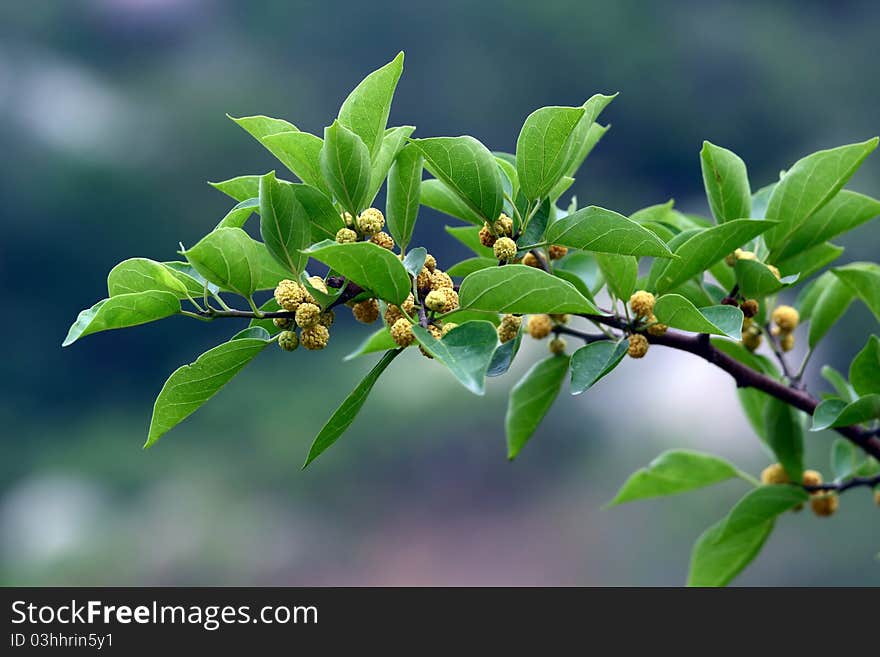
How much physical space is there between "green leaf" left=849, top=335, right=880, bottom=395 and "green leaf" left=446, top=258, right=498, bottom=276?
A: 1.57 feet

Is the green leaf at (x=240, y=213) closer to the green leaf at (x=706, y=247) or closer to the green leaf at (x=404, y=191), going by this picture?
the green leaf at (x=404, y=191)

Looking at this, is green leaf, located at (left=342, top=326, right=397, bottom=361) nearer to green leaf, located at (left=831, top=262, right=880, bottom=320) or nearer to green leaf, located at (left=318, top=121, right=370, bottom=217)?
green leaf, located at (left=318, top=121, right=370, bottom=217)

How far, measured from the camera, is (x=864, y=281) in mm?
1064

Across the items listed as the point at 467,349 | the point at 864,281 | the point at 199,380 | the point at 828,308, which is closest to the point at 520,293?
the point at 467,349

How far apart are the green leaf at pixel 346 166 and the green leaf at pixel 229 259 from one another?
3.5 inches

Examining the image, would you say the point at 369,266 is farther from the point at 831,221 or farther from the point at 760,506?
the point at 760,506

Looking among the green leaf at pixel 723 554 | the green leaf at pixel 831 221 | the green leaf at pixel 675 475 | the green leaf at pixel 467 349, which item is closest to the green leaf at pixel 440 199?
the green leaf at pixel 467 349

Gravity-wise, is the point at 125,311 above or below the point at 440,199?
below

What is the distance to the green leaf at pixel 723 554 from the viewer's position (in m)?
1.25

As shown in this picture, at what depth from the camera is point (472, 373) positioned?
26.5 inches

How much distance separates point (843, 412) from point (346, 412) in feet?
1.77

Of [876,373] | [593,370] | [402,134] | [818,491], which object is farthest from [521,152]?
[818,491]

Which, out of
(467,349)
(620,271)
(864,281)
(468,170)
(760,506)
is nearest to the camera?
(467,349)

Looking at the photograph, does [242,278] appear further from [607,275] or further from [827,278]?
[827,278]
